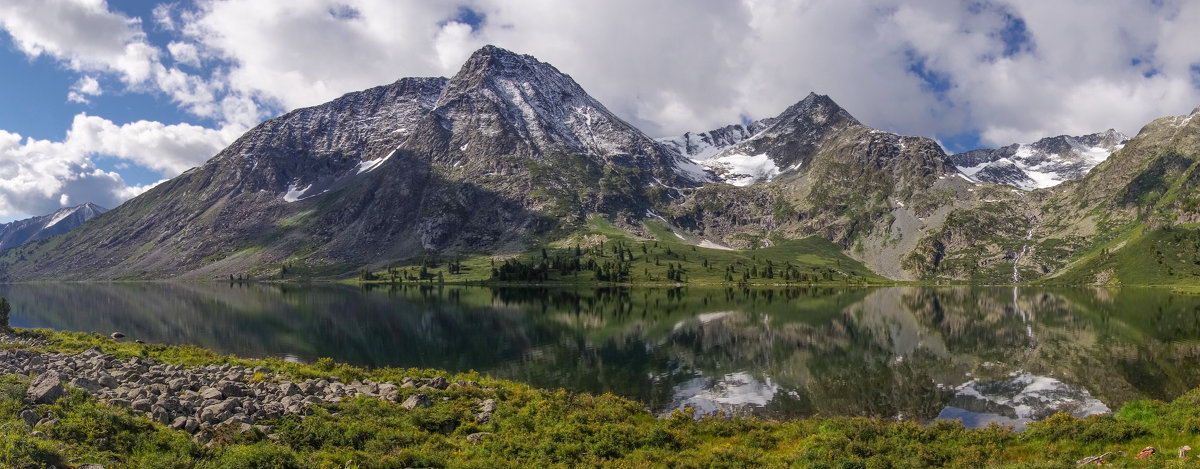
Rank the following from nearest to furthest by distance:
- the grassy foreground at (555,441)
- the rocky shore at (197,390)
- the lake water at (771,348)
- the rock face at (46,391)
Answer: the grassy foreground at (555,441) → the rock face at (46,391) → the rocky shore at (197,390) → the lake water at (771,348)

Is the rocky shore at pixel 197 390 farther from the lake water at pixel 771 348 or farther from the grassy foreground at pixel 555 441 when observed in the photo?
the lake water at pixel 771 348

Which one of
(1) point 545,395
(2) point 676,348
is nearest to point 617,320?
(2) point 676,348

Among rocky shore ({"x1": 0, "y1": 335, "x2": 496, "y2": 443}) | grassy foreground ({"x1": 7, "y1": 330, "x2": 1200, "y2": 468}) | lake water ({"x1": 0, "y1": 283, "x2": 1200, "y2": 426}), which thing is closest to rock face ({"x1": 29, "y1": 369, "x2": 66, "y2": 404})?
rocky shore ({"x1": 0, "y1": 335, "x2": 496, "y2": 443})

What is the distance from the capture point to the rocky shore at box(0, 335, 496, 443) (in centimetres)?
2875

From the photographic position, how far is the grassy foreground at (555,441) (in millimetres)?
23688

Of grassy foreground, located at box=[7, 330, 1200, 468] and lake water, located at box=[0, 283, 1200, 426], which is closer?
grassy foreground, located at box=[7, 330, 1200, 468]

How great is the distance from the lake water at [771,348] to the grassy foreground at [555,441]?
1921 cm

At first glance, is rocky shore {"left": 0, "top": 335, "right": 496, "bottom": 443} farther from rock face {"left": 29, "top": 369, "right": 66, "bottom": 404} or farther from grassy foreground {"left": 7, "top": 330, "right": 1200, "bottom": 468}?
grassy foreground {"left": 7, "top": 330, "right": 1200, "bottom": 468}

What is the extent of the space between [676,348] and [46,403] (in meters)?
75.1

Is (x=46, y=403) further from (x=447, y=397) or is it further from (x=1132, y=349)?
(x=1132, y=349)

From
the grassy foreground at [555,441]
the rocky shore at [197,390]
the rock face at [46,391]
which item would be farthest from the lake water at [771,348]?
the rock face at [46,391]

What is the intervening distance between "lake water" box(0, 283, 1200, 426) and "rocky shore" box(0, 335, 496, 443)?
80.1 feet

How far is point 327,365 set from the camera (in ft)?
173

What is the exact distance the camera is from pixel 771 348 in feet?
301
